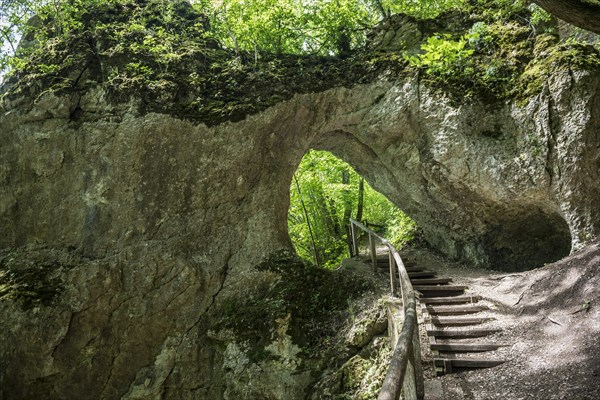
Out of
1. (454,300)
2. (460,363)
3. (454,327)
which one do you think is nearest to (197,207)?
(454,300)

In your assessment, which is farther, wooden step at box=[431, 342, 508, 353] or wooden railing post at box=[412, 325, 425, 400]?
wooden step at box=[431, 342, 508, 353]

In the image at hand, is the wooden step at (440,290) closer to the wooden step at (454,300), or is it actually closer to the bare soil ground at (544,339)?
the bare soil ground at (544,339)

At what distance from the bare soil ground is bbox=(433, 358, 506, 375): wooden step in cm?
8

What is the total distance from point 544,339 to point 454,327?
48.4 inches

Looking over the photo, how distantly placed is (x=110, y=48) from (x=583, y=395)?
11.2m

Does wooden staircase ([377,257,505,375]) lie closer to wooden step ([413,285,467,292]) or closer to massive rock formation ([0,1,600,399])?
wooden step ([413,285,467,292])

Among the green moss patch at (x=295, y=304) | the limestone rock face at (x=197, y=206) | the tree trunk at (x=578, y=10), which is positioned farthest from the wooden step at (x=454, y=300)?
the tree trunk at (x=578, y=10)

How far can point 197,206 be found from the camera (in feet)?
30.6

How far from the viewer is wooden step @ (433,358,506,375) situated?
15.8ft

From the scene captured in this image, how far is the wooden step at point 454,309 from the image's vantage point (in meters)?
6.61

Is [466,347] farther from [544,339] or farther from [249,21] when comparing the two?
[249,21]

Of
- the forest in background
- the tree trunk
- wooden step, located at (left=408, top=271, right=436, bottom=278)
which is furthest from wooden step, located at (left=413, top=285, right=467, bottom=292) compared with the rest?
the forest in background

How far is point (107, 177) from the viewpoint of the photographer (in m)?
9.09

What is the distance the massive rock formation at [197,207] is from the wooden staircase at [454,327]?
8.09 ft
